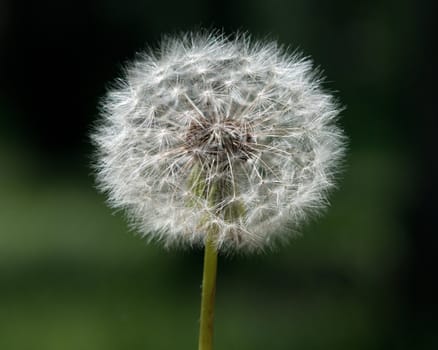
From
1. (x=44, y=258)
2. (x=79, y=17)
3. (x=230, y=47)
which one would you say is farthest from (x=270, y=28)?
(x=230, y=47)

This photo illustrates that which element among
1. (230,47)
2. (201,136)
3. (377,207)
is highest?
(377,207)

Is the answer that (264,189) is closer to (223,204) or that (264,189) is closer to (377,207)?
(223,204)

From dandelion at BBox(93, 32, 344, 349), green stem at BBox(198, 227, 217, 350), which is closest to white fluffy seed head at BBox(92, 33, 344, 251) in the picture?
dandelion at BBox(93, 32, 344, 349)

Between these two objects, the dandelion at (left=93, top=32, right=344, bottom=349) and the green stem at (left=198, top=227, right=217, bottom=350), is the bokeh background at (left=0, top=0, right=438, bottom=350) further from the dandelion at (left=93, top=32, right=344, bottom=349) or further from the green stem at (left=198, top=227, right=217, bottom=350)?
the green stem at (left=198, top=227, right=217, bottom=350)

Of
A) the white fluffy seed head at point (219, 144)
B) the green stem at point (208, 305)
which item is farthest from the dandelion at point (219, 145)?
the green stem at point (208, 305)

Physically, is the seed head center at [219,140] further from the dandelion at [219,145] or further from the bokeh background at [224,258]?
the bokeh background at [224,258]

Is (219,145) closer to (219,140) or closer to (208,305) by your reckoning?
(219,140)
